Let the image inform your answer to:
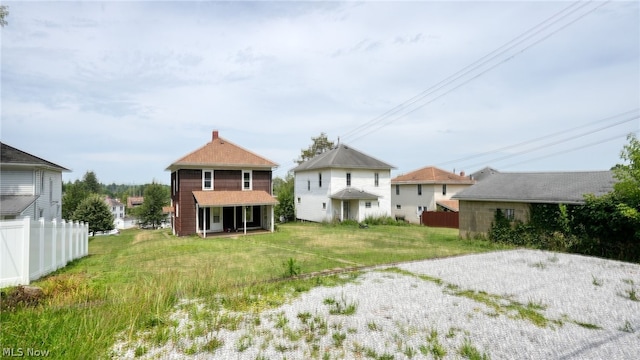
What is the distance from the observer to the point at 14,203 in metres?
18.1

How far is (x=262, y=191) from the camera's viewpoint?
25.6 metres

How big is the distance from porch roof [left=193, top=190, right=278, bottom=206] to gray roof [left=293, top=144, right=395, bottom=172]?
7.90 meters

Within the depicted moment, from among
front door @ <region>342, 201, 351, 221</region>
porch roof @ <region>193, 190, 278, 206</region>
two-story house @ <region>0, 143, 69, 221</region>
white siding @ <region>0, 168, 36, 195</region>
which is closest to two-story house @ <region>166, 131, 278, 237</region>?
porch roof @ <region>193, 190, 278, 206</region>

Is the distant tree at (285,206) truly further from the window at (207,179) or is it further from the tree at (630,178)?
the tree at (630,178)

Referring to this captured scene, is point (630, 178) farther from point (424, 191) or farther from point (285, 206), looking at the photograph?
point (285, 206)

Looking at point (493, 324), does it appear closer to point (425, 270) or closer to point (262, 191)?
point (425, 270)

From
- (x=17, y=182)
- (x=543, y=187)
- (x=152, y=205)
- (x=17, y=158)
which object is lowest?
(x=152, y=205)

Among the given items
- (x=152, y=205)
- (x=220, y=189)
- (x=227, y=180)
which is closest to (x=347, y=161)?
(x=227, y=180)

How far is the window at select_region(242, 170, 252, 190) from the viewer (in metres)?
25.2

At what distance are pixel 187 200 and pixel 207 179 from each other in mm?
2034

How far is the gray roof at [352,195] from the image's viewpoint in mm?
29064

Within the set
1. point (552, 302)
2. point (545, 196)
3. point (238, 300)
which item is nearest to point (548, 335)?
point (552, 302)

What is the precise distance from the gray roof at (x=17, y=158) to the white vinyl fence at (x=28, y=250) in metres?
10.7

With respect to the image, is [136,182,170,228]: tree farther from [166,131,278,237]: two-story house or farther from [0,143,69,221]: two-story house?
[0,143,69,221]: two-story house
